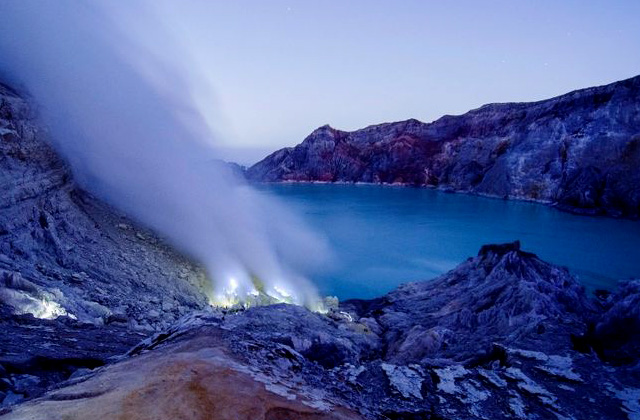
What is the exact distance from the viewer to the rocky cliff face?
4400 centimetres

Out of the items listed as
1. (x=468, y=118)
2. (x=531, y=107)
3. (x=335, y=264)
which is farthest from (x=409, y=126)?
(x=335, y=264)

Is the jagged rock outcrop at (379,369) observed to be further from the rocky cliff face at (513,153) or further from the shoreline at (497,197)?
the rocky cliff face at (513,153)

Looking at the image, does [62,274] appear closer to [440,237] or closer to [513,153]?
[440,237]

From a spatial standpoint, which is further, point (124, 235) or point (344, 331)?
point (124, 235)

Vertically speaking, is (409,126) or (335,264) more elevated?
(409,126)

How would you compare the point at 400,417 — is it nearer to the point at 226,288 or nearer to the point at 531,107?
the point at 226,288

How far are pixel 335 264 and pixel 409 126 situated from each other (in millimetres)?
65075

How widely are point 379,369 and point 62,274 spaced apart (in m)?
7.23

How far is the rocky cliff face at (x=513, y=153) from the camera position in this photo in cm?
4400

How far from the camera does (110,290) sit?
885 centimetres

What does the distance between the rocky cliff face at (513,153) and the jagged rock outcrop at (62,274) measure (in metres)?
45.9

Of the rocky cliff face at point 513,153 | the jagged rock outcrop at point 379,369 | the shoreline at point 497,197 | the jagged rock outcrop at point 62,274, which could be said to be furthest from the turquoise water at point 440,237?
the jagged rock outcrop at point 62,274

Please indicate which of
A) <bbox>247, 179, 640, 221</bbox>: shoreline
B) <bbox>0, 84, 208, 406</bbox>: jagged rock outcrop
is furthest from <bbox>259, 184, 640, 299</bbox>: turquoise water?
<bbox>0, 84, 208, 406</bbox>: jagged rock outcrop

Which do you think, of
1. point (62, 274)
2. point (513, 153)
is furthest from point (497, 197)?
point (62, 274)
